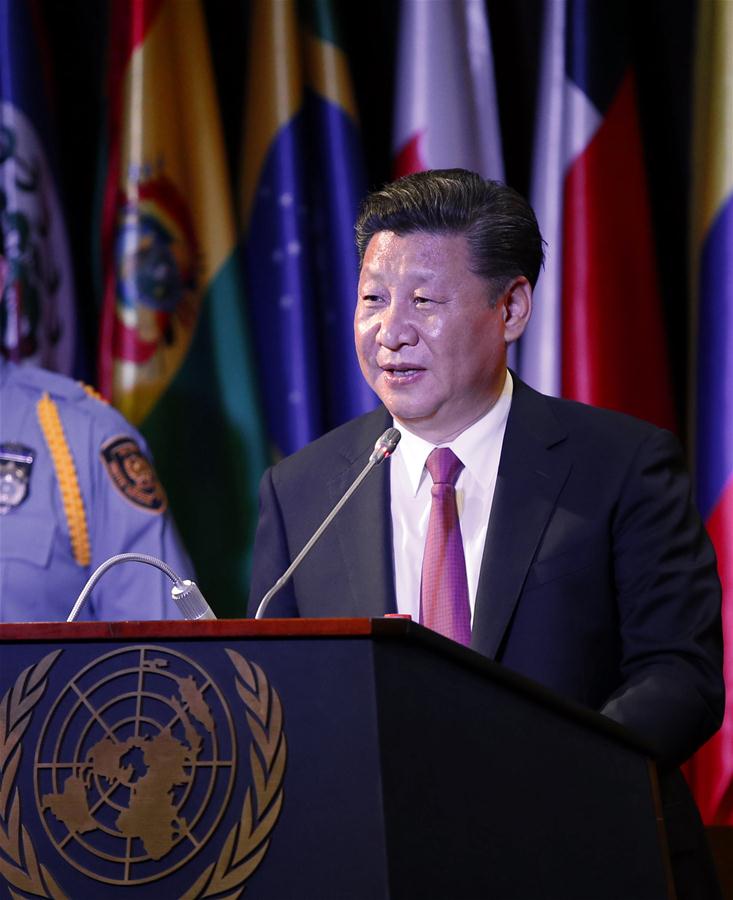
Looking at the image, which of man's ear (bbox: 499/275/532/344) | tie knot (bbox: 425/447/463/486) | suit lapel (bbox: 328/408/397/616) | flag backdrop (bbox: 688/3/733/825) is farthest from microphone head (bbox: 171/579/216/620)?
flag backdrop (bbox: 688/3/733/825)

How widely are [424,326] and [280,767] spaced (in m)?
0.88

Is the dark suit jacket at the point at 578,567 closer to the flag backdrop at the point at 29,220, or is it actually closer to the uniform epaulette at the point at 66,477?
the uniform epaulette at the point at 66,477

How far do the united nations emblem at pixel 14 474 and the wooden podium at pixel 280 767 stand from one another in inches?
64.4

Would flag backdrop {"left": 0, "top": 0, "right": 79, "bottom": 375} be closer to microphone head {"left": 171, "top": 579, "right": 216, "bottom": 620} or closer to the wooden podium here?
microphone head {"left": 171, "top": 579, "right": 216, "bottom": 620}

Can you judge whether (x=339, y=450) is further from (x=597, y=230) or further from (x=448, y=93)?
(x=448, y=93)

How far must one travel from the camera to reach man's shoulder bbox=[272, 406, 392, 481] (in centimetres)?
203

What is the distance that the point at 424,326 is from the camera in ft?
6.25

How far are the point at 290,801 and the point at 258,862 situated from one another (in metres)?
0.06

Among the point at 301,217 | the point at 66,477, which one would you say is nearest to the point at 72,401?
the point at 66,477

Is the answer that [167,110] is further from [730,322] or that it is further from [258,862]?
[258,862]

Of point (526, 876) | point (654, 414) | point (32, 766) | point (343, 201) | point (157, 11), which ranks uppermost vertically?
point (157, 11)

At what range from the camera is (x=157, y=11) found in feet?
10.5

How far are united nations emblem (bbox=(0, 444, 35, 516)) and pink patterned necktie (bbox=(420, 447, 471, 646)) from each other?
1210mm

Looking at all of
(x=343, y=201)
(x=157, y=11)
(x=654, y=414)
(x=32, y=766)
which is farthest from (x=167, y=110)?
(x=32, y=766)
